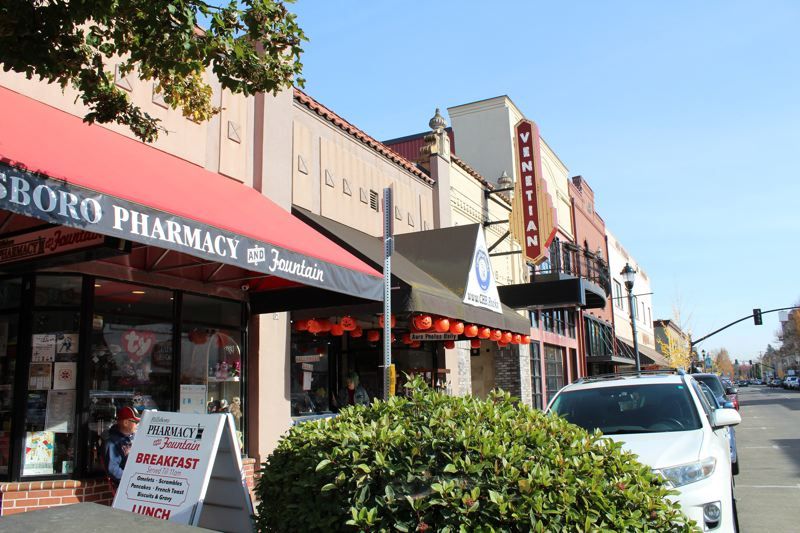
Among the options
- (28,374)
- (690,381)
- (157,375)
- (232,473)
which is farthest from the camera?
(157,375)

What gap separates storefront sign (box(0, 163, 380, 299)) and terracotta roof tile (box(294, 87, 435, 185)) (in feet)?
15.2

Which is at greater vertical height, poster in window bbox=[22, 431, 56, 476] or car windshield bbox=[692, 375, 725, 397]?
car windshield bbox=[692, 375, 725, 397]

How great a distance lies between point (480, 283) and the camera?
12438 millimetres

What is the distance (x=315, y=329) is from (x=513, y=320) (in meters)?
4.55

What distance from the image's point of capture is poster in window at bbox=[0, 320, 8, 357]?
7418 mm

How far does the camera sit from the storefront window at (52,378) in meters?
7.20

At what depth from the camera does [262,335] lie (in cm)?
1012

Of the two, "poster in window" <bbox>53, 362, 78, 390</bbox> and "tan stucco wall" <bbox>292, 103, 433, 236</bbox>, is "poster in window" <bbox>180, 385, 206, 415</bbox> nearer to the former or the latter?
"poster in window" <bbox>53, 362, 78, 390</bbox>

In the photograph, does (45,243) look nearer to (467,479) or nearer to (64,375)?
(64,375)

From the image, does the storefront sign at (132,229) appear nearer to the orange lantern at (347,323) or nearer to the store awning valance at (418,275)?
the store awning valance at (418,275)

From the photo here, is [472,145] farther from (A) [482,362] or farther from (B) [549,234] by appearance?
(A) [482,362]

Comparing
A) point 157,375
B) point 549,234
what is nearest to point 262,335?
point 157,375

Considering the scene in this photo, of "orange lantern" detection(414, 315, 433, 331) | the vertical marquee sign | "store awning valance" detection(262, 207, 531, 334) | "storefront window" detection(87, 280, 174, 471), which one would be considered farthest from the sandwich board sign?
the vertical marquee sign

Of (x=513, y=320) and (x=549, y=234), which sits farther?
(x=549, y=234)
